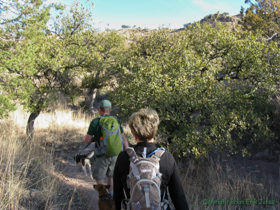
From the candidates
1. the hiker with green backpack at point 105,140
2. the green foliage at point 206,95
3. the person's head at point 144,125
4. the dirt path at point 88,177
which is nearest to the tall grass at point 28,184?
the dirt path at point 88,177

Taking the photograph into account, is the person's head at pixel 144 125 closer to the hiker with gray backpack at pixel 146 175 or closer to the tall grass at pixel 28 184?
the hiker with gray backpack at pixel 146 175

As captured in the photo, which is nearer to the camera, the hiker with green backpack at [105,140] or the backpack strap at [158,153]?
the backpack strap at [158,153]

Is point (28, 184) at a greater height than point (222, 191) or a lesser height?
greater

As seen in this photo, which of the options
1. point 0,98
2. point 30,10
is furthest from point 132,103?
point 30,10

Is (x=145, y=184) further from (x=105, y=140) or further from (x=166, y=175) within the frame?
(x=105, y=140)

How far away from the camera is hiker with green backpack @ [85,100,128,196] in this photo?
3.27 metres

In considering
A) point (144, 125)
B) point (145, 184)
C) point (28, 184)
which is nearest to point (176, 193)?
point (145, 184)

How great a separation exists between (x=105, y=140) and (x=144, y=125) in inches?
57.8

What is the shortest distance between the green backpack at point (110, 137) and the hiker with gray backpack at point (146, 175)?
1295mm

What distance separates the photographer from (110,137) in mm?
3256

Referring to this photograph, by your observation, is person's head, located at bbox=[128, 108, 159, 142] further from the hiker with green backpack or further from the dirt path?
the dirt path

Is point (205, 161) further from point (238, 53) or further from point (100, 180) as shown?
point (100, 180)

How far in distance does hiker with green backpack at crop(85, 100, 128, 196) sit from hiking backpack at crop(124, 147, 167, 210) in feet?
4.95

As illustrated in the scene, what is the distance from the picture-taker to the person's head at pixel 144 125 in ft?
6.39
